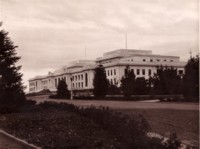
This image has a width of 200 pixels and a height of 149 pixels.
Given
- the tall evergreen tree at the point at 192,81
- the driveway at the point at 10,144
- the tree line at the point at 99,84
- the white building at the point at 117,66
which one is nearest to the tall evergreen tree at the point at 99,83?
the tree line at the point at 99,84

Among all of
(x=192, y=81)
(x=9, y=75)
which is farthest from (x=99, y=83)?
(x=9, y=75)

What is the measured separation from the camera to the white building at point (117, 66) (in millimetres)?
103387

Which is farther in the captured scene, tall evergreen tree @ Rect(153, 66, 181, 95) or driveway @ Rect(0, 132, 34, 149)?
tall evergreen tree @ Rect(153, 66, 181, 95)

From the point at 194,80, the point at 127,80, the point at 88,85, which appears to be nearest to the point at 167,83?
the point at 127,80

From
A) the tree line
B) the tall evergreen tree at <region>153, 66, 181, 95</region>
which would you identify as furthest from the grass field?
the tall evergreen tree at <region>153, 66, 181, 95</region>

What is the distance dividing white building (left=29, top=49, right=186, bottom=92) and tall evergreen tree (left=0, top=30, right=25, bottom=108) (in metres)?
66.2

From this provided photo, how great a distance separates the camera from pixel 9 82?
2752 centimetres

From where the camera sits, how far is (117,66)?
333ft

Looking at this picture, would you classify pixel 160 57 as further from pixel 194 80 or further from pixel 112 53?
pixel 194 80

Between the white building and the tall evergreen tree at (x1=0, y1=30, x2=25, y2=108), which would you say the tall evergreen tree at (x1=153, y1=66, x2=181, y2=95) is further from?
the white building

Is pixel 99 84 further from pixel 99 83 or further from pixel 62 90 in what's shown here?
pixel 62 90

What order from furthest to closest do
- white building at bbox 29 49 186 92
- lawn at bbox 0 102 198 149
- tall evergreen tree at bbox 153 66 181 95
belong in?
white building at bbox 29 49 186 92 < tall evergreen tree at bbox 153 66 181 95 < lawn at bbox 0 102 198 149

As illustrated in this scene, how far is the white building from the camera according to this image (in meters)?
103

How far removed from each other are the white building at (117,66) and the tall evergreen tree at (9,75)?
66217 mm
